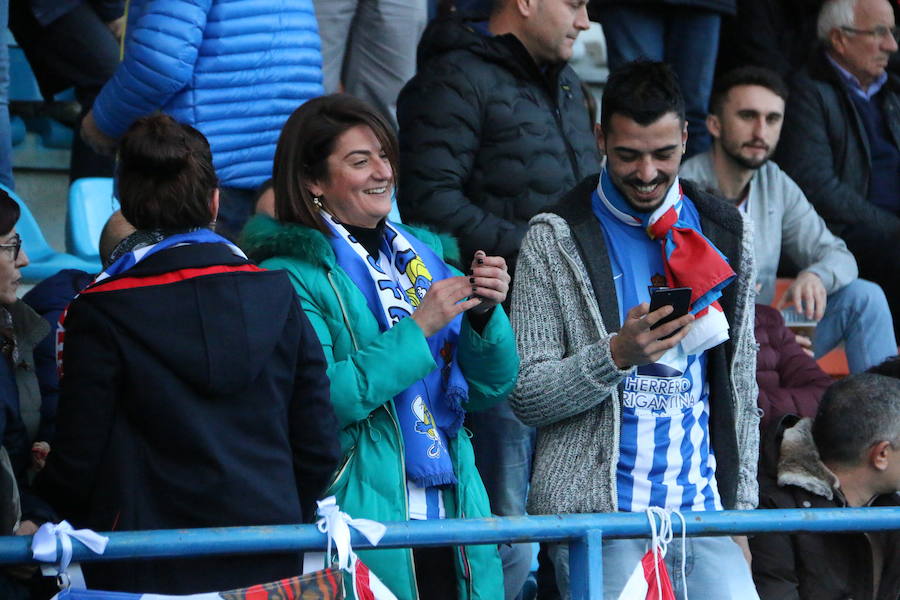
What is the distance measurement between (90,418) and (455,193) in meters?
1.92

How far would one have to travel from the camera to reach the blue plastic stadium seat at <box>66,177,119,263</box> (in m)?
5.63

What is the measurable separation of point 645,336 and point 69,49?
141 inches

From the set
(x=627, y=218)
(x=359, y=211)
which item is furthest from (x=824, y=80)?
(x=359, y=211)

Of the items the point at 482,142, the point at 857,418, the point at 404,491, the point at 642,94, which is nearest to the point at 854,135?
the point at 857,418

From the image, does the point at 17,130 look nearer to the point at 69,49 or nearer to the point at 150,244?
the point at 69,49

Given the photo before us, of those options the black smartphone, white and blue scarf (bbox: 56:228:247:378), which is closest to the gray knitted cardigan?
the black smartphone

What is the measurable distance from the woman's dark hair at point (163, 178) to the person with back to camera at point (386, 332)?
400 millimetres

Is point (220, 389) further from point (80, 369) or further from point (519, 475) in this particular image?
point (519, 475)

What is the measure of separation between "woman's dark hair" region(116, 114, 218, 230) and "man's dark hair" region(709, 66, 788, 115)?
11.4ft

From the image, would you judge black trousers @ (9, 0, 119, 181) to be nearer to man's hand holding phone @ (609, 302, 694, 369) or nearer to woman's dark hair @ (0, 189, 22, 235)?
woman's dark hair @ (0, 189, 22, 235)

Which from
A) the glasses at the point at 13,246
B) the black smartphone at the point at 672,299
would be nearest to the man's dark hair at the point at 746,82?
the black smartphone at the point at 672,299

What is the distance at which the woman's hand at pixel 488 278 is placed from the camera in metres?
3.11

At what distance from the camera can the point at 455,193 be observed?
4340 mm

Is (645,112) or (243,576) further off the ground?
(645,112)
